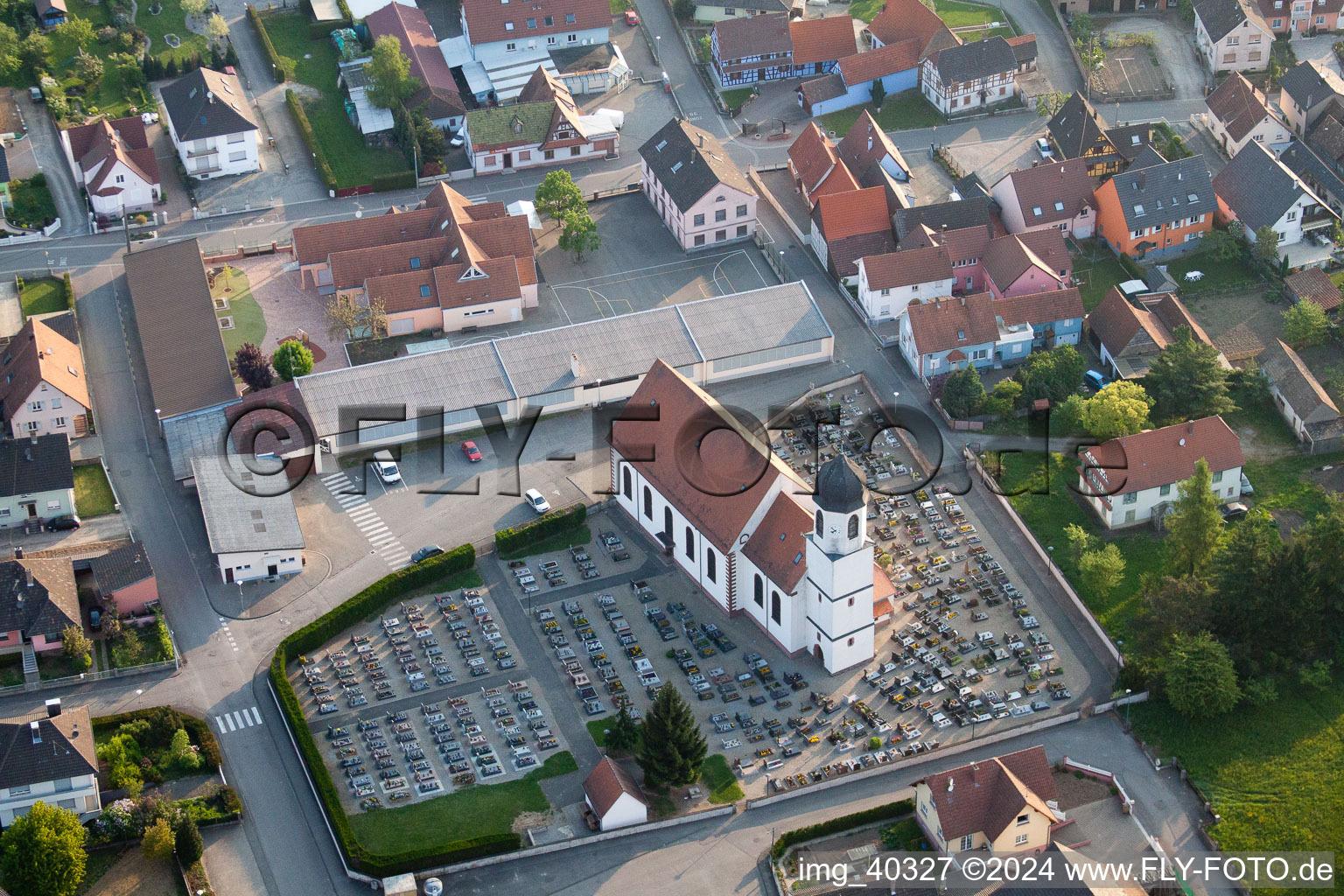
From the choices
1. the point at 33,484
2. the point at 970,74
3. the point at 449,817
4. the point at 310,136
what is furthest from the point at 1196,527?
the point at 310,136

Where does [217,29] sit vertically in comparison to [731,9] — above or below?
above

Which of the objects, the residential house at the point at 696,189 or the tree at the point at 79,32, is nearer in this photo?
the residential house at the point at 696,189

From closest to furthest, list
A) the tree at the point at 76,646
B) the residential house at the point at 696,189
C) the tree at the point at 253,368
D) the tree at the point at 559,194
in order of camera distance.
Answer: the tree at the point at 76,646
the tree at the point at 253,368
the residential house at the point at 696,189
the tree at the point at 559,194

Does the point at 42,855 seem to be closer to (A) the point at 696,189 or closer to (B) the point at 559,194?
(B) the point at 559,194

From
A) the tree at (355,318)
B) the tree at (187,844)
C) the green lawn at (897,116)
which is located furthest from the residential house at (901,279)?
the tree at (187,844)

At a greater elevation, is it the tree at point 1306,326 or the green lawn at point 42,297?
the green lawn at point 42,297

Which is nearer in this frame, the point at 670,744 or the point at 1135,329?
the point at 670,744

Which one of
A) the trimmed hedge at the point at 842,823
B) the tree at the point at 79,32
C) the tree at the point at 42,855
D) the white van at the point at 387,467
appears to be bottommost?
the trimmed hedge at the point at 842,823

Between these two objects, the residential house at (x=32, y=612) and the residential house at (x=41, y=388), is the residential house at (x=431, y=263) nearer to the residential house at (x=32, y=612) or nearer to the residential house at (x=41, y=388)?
the residential house at (x=41, y=388)
